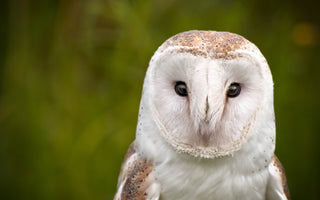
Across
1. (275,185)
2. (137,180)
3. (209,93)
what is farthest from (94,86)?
(209,93)

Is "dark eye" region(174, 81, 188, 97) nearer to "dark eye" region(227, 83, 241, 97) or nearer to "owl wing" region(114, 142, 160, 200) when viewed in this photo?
"dark eye" region(227, 83, 241, 97)

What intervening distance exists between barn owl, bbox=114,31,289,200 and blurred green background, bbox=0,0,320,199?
1048 mm

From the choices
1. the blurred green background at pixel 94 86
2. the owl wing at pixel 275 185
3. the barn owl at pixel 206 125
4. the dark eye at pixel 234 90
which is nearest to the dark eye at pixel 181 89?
the barn owl at pixel 206 125

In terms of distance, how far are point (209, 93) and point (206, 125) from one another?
0.09 metres

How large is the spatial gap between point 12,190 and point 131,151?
1324mm

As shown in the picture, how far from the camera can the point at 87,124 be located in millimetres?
2570

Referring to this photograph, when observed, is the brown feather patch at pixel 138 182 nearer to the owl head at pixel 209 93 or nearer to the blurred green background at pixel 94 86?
the owl head at pixel 209 93

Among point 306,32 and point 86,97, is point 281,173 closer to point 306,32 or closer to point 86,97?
point 86,97

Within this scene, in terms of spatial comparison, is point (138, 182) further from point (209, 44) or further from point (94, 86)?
point (94, 86)

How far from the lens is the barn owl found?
129 cm

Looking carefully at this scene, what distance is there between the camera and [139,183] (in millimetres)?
1480

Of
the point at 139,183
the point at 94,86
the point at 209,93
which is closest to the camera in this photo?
the point at 209,93

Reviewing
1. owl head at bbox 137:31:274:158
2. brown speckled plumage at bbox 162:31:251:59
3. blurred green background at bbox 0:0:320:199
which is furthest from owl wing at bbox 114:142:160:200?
blurred green background at bbox 0:0:320:199

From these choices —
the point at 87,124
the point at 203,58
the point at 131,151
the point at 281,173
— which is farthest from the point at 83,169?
the point at 203,58
